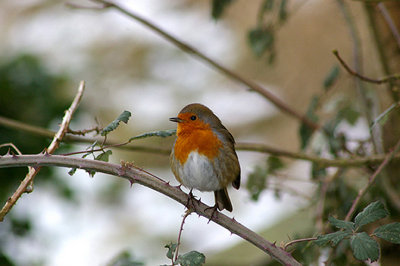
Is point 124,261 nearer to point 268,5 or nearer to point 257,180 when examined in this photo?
point 257,180

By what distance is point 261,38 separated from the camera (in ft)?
10.8

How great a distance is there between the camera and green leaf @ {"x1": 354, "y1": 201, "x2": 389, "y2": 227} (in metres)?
1.50

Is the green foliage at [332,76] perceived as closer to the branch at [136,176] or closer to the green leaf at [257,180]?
the green leaf at [257,180]

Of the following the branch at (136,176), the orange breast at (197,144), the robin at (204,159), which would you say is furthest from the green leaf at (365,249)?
the orange breast at (197,144)

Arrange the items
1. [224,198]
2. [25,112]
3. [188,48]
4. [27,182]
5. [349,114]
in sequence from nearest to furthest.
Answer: [27,182] → [224,198] → [188,48] → [349,114] → [25,112]

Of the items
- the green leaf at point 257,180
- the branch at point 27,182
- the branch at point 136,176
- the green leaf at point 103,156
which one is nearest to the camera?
the branch at point 136,176

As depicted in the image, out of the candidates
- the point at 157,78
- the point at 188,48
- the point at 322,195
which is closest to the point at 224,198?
the point at 322,195

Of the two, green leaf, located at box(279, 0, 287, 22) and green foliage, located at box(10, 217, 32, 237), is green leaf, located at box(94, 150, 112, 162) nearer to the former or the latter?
green leaf, located at box(279, 0, 287, 22)

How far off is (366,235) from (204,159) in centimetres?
111

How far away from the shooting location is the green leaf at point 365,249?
4.70 ft

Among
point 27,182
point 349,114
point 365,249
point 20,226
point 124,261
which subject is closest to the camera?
point 365,249

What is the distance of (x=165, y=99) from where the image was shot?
7582mm

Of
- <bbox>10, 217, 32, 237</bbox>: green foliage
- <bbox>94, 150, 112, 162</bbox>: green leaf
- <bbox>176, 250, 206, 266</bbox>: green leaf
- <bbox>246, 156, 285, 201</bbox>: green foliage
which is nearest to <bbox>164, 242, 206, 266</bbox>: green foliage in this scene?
<bbox>176, 250, 206, 266</bbox>: green leaf

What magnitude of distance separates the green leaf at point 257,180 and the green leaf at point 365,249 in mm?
1709
